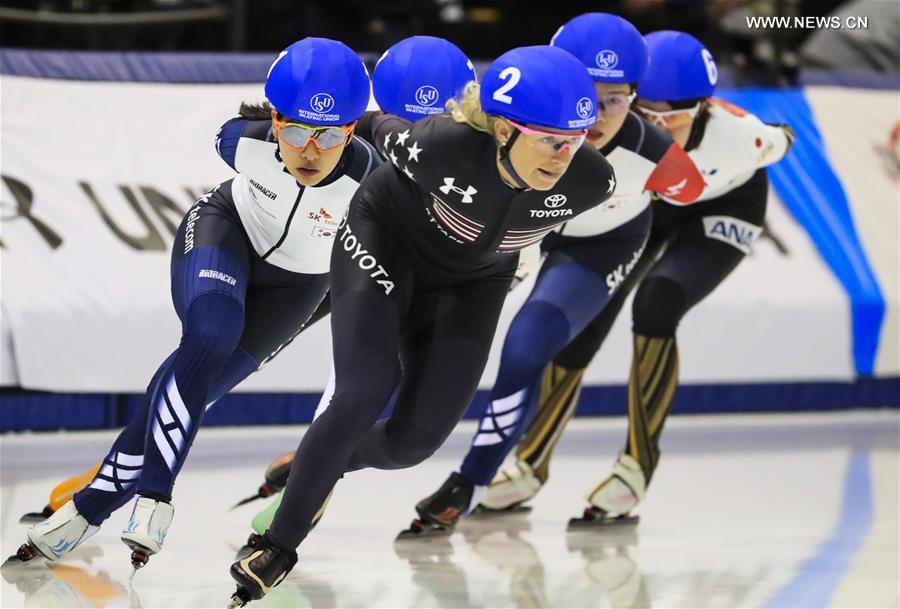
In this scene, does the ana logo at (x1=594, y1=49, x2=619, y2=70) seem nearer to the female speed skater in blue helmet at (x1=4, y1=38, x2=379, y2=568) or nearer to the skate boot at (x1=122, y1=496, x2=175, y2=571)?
the female speed skater in blue helmet at (x1=4, y1=38, x2=379, y2=568)

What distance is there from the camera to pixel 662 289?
18.6 ft

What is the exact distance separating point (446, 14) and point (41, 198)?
417 cm

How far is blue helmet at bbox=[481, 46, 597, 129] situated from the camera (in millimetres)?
3975

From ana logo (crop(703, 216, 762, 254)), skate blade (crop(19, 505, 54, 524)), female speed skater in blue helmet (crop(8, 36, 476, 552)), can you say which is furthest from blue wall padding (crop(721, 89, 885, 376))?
skate blade (crop(19, 505, 54, 524))

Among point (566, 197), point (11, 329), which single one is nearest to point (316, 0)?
point (11, 329)

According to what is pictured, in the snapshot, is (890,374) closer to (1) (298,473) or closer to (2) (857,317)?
(2) (857,317)

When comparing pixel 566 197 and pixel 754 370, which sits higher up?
pixel 566 197

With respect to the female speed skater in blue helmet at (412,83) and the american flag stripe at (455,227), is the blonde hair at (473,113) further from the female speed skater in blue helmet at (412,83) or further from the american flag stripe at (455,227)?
the female speed skater in blue helmet at (412,83)

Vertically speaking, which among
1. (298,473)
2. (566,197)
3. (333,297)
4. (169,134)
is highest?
(566,197)

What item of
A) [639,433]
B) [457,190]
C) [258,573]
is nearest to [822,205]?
[639,433]

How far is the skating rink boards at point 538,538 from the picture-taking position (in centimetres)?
442

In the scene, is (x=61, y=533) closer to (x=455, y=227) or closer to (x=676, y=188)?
(x=455, y=227)

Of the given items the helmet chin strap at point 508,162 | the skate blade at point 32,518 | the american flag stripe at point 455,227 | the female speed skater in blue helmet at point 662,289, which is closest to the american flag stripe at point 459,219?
the american flag stripe at point 455,227

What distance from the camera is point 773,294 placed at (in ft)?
27.2
